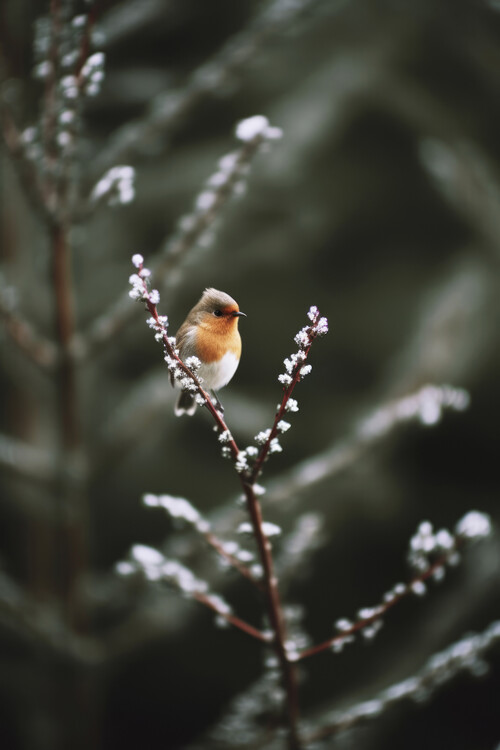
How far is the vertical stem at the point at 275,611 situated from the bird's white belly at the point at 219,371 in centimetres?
5

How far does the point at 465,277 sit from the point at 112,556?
880mm

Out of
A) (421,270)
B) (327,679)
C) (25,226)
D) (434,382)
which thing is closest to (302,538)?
(434,382)

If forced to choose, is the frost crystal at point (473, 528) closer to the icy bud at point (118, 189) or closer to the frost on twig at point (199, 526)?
the frost on twig at point (199, 526)

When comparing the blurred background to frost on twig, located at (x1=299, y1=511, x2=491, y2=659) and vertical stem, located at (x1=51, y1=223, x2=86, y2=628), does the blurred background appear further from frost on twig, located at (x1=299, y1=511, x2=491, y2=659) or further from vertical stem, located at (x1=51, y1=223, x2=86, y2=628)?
frost on twig, located at (x1=299, y1=511, x2=491, y2=659)

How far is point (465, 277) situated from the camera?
108 centimetres

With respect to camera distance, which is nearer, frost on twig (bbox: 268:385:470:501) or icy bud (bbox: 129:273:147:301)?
Result: icy bud (bbox: 129:273:147:301)

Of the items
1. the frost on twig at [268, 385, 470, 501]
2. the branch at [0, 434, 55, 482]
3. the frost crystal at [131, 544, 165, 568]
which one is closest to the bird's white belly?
the frost crystal at [131, 544, 165, 568]

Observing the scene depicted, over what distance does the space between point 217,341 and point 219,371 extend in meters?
0.01

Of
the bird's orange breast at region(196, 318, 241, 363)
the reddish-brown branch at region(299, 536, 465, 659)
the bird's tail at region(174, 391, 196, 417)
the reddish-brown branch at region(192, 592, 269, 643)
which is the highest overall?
the bird's tail at region(174, 391, 196, 417)

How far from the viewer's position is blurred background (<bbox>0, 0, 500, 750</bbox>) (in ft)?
2.54

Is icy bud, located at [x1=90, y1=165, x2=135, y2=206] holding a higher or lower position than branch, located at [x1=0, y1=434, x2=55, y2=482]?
lower

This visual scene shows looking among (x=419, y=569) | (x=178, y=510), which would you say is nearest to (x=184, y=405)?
(x=178, y=510)

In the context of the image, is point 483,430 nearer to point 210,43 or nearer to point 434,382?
point 434,382

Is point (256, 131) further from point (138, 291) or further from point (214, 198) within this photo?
point (138, 291)
